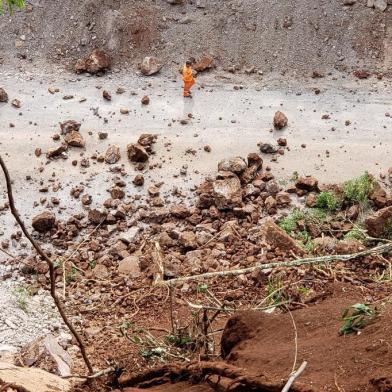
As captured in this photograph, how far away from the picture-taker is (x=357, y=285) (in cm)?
723

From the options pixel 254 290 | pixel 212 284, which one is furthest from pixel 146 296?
pixel 254 290

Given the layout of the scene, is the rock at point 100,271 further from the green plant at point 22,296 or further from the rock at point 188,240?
the rock at point 188,240

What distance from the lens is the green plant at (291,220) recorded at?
856cm

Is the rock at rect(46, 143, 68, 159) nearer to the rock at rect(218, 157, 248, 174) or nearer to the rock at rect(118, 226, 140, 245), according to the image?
the rock at rect(118, 226, 140, 245)

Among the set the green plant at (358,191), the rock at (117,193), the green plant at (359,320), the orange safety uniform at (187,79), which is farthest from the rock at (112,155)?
the green plant at (359,320)

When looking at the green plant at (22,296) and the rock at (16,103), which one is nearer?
Result: the green plant at (22,296)

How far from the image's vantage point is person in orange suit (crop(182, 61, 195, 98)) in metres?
10.5

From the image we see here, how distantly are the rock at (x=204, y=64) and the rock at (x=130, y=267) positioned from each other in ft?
14.5

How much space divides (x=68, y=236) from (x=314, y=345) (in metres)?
5.02

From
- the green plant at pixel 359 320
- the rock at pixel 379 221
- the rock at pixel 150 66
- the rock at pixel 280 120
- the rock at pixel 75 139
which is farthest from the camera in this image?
the rock at pixel 150 66

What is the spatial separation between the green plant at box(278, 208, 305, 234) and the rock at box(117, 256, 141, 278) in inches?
81.5

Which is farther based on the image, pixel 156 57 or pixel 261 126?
pixel 156 57

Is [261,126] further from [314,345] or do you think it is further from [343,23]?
[314,345]

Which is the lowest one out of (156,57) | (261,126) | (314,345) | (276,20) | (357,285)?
(357,285)
